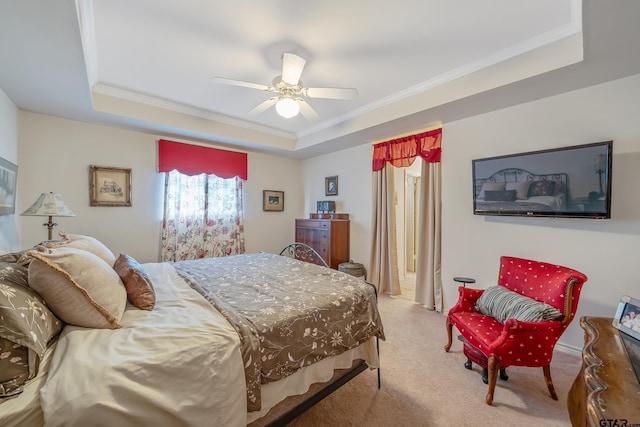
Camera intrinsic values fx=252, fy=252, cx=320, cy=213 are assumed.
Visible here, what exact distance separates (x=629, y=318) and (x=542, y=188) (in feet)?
5.06

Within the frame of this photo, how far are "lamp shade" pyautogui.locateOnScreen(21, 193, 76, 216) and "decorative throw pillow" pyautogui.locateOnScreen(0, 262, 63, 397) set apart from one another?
6.34 ft

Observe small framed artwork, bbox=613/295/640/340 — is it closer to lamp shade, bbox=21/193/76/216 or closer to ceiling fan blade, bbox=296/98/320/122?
ceiling fan blade, bbox=296/98/320/122

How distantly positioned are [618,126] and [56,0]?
4.11 metres

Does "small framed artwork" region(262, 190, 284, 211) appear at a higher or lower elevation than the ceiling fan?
lower

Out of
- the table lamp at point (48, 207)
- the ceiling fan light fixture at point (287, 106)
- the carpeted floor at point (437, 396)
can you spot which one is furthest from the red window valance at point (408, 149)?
the table lamp at point (48, 207)

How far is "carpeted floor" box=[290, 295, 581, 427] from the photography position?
162cm

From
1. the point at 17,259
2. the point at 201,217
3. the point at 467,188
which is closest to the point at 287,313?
the point at 17,259

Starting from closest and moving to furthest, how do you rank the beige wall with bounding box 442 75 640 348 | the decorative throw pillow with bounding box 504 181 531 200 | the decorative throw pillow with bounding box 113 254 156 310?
the decorative throw pillow with bounding box 113 254 156 310, the beige wall with bounding box 442 75 640 348, the decorative throw pillow with bounding box 504 181 531 200

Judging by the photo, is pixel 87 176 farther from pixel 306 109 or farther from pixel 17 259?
pixel 306 109

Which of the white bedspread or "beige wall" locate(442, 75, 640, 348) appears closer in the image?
the white bedspread

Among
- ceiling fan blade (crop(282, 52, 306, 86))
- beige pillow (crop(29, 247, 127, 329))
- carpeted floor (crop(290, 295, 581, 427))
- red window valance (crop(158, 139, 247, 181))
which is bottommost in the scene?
carpeted floor (crop(290, 295, 581, 427))

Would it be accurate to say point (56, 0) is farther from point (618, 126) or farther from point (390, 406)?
point (618, 126)

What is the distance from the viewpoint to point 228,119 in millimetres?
3865

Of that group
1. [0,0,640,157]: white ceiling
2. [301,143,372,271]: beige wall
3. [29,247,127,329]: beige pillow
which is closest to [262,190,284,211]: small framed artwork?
[301,143,372,271]: beige wall
